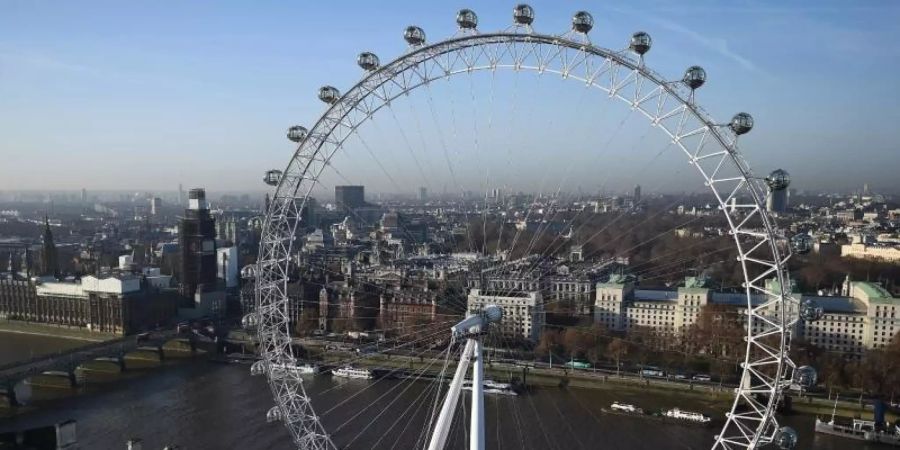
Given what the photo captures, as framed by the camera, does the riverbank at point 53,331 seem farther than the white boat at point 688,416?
Yes

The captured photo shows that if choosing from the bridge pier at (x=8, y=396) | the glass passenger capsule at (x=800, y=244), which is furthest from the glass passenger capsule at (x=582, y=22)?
the bridge pier at (x=8, y=396)

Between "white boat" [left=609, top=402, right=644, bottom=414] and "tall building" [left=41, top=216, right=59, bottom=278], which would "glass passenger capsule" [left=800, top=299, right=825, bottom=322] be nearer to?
"white boat" [left=609, top=402, right=644, bottom=414]

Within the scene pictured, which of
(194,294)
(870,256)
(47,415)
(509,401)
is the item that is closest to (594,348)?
(509,401)

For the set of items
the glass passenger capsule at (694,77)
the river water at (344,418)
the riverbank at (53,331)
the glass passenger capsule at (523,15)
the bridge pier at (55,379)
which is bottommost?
the riverbank at (53,331)

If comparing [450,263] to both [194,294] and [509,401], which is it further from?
[194,294]

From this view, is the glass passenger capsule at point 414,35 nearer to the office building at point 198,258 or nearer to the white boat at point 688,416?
the white boat at point 688,416

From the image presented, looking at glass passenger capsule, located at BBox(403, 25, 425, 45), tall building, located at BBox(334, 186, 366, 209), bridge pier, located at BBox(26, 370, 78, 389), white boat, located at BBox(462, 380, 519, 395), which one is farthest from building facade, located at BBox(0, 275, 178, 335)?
tall building, located at BBox(334, 186, 366, 209)

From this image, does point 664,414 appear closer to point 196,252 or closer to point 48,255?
point 196,252

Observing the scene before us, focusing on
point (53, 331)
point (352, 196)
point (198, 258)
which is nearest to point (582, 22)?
point (198, 258)
